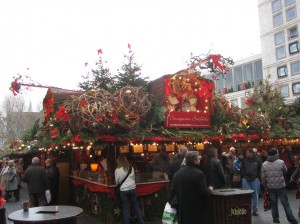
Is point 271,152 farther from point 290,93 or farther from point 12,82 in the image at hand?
point 290,93

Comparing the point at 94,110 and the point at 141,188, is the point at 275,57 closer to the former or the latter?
the point at 141,188

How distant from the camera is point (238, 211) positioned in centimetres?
602

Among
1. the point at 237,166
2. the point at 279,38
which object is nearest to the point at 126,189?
the point at 237,166

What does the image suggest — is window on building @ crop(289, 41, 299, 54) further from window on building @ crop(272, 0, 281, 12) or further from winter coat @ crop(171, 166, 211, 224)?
winter coat @ crop(171, 166, 211, 224)

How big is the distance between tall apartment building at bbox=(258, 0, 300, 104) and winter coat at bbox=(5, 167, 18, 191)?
3196 cm

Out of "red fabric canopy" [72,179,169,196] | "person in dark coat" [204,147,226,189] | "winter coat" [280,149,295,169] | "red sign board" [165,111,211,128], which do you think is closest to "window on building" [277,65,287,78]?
"winter coat" [280,149,295,169]

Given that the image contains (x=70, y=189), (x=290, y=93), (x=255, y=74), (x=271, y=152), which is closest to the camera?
(x=271, y=152)

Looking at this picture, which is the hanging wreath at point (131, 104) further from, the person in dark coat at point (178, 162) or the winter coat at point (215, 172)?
the winter coat at point (215, 172)

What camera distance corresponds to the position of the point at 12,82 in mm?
9516

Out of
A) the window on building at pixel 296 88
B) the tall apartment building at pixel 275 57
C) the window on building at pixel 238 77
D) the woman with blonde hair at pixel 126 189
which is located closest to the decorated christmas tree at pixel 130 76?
the woman with blonde hair at pixel 126 189

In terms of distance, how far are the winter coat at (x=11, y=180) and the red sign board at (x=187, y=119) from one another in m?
7.94

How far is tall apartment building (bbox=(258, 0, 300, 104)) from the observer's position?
130 ft

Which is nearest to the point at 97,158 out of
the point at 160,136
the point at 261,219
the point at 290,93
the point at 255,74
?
the point at 160,136

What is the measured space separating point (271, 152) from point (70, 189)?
703cm
